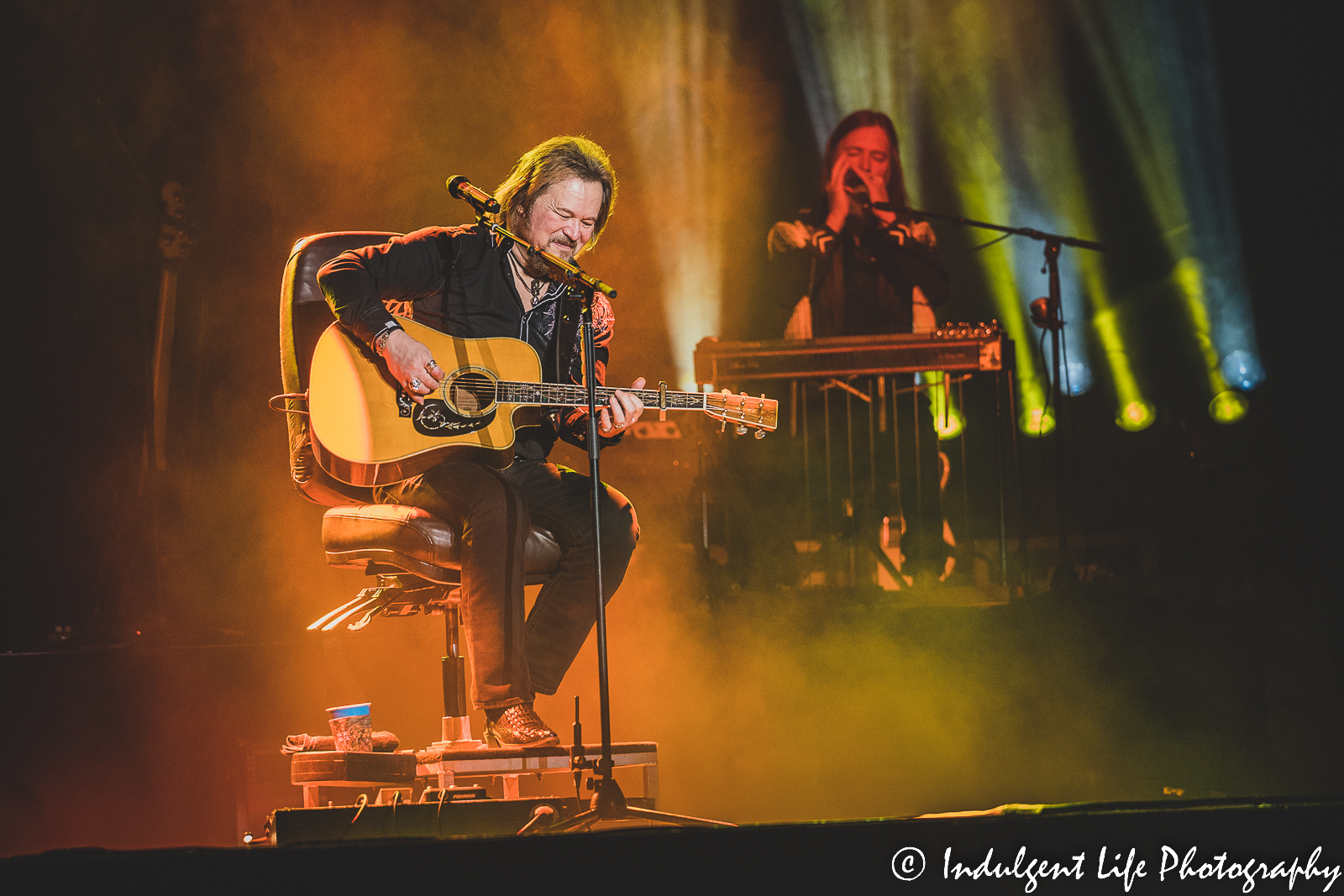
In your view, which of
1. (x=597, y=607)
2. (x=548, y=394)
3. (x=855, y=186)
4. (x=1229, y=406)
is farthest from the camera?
(x=855, y=186)

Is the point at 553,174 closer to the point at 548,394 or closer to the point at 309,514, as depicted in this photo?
the point at 548,394

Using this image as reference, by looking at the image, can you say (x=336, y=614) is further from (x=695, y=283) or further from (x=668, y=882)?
(x=695, y=283)

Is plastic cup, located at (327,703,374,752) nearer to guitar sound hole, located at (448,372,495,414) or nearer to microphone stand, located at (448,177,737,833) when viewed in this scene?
microphone stand, located at (448,177,737,833)

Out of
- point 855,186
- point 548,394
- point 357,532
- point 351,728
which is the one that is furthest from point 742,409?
point 855,186

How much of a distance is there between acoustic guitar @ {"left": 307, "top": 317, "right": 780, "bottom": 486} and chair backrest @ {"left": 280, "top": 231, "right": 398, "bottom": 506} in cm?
11

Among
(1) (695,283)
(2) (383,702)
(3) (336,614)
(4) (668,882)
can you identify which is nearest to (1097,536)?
(1) (695,283)

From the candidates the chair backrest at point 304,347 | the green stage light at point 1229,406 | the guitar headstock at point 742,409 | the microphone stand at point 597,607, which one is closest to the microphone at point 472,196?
the microphone stand at point 597,607

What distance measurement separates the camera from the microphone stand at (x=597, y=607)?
79.7 inches

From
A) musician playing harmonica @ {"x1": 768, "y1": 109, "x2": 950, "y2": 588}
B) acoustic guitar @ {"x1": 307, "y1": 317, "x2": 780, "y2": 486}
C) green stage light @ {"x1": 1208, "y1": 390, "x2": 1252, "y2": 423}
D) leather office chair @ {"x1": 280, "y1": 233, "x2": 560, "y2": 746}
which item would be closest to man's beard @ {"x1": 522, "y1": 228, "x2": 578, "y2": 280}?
acoustic guitar @ {"x1": 307, "y1": 317, "x2": 780, "y2": 486}

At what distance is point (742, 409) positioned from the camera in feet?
9.64

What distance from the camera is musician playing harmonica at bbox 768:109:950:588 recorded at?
5.49 m

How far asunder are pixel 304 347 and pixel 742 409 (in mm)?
1312

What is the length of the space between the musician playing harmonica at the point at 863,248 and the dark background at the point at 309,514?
29 centimetres

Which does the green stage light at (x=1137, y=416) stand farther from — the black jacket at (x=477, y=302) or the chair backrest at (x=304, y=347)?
the chair backrest at (x=304, y=347)
